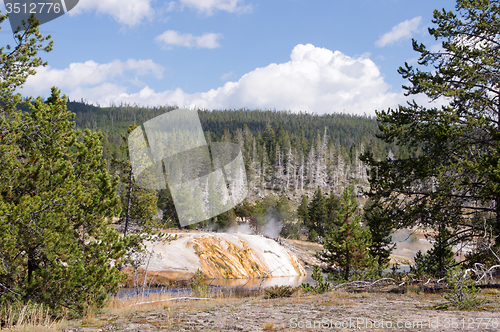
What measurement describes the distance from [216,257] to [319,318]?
62.2 ft

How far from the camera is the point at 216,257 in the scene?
24.1 meters

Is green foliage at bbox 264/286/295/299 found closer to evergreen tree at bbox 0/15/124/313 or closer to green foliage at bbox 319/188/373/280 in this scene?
evergreen tree at bbox 0/15/124/313

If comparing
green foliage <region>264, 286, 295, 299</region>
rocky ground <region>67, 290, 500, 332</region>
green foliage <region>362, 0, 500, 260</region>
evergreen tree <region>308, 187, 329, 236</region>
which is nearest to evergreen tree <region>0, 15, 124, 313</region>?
rocky ground <region>67, 290, 500, 332</region>

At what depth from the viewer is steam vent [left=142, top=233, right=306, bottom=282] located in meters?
21.4

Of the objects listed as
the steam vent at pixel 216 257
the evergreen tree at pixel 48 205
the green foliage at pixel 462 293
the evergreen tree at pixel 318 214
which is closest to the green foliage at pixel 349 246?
the steam vent at pixel 216 257

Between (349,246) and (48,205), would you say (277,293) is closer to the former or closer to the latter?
(48,205)

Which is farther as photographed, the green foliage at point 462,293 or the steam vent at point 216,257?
the steam vent at point 216,257

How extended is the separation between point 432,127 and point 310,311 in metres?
9.63

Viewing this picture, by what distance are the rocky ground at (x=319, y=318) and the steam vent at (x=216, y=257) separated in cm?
1359

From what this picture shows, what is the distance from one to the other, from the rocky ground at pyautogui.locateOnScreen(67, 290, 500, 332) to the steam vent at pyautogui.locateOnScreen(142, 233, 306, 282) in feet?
44.6

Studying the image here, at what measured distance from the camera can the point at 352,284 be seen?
10953mm

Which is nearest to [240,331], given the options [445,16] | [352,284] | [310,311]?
[310,311]

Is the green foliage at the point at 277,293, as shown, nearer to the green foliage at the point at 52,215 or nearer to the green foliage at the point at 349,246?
the green foliage at the point at 52,215

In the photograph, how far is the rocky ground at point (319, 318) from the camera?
510cm
